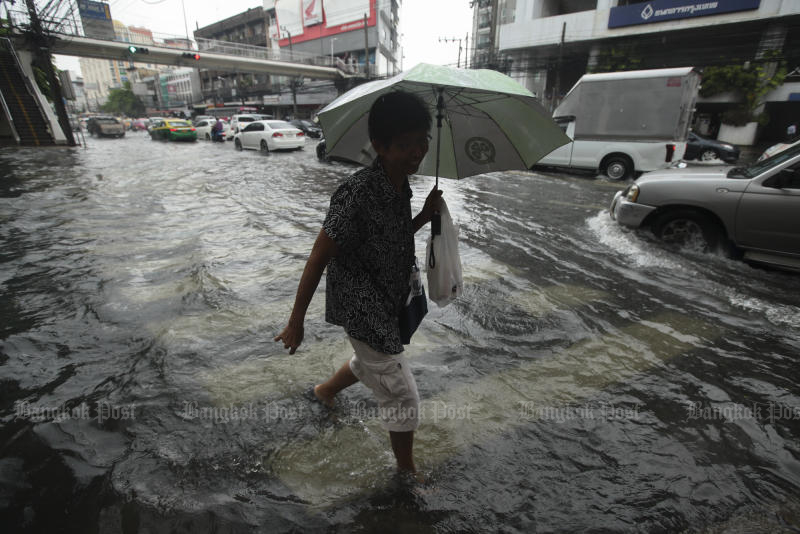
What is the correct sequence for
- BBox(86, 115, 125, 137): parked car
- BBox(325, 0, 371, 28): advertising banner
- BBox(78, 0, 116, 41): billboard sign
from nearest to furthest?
1. BBox(78, 0, 116, 41): billboard sign
2. BBox(86, 115, 125, 137): parked car
3. BBox(325, 0, 371, 28): advertising banner

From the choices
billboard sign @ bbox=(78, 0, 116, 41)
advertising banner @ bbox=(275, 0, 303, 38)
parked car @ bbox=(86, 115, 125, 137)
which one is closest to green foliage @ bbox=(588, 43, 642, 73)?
billboard sign @ bbox=(78, 0, 116, 41)

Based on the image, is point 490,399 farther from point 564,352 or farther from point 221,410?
point 221,410

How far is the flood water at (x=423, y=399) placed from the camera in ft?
6.09

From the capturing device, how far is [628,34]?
2297cm

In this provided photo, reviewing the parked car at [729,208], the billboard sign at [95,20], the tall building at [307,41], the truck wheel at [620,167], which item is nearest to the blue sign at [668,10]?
the truck wheel at [620,167]

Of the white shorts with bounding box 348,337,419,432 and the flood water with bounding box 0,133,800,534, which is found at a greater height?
the white shorts with bounding box 348,337,419,432

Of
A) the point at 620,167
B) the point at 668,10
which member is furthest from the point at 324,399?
the point at 668,10

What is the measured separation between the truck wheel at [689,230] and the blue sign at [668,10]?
2343cm

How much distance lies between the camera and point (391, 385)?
5.44 ft

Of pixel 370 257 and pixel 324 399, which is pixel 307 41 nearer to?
pixel 324 399

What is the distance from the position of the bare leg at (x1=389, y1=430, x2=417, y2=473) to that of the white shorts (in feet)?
0.23

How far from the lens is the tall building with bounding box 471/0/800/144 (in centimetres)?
1973

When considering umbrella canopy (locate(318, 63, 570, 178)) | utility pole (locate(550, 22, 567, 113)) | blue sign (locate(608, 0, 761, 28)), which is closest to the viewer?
umbrella canopy (locate(318, 63, 570, 178))

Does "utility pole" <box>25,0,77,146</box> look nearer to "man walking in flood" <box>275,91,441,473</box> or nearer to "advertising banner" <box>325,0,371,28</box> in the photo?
"man walking in flood" <box>275,91,441,473</box>
